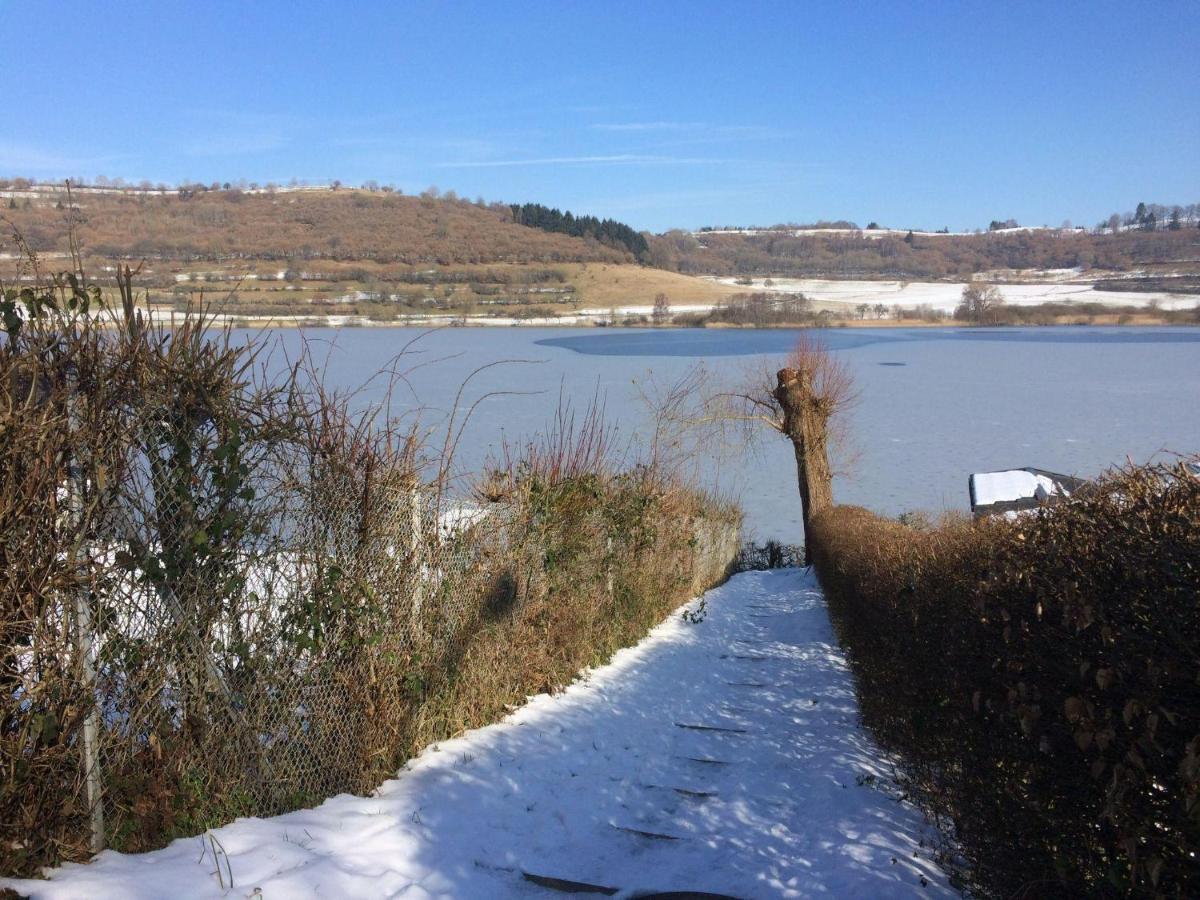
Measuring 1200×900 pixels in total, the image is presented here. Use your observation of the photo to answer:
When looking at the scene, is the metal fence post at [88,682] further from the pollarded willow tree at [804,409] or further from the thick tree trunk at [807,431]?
the thick tree trunk at [807,431]

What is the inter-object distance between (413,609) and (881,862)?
2.97m

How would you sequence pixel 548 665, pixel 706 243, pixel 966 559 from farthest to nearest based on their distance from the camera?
pixel 706 243
pixel 548 665
pixel 966 559

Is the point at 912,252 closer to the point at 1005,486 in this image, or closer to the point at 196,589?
the point at 1005,486

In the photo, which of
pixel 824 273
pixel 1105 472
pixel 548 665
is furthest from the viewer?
pixel 824 273

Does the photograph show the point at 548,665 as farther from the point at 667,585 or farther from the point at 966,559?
the point at 667,585

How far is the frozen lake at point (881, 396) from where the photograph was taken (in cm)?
2547

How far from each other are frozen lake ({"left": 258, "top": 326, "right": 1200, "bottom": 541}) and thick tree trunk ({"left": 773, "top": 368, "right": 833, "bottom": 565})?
3085 millimetres

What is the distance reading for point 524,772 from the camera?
5.30 metres

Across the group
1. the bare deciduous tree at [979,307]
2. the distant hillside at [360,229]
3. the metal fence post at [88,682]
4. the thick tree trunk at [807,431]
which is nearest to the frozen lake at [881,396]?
the thick tree trunk at [807,431]

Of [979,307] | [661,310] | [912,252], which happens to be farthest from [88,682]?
[912,252]

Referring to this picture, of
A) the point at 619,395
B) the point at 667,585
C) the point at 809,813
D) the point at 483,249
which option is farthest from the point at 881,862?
the point at 483,249

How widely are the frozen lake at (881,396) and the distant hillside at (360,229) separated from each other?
8.24 metres

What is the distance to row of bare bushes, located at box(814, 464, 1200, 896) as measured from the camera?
2180 millimetres

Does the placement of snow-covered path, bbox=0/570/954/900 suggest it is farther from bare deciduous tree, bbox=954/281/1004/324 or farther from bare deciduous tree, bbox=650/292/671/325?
bare deciduous tree, bbox=954/281/1004/324
